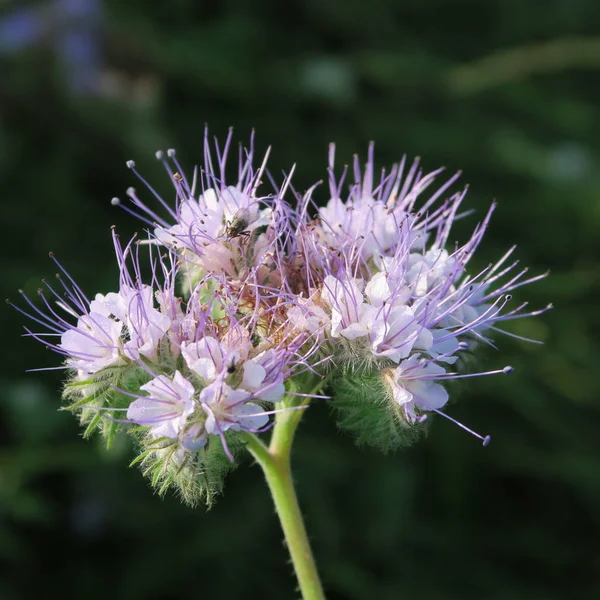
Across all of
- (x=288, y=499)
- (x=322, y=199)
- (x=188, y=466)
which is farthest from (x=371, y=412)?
(x=322, y=199)

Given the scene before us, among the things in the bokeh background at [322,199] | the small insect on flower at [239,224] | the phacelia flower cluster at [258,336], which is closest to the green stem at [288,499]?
the phacelia flower cluster at [258,336]

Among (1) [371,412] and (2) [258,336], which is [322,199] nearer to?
(2) [258,336]

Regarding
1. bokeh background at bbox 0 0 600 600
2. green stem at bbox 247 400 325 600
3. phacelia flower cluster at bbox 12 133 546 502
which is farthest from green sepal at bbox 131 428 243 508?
bokeh background at bbox 0 0 600 600

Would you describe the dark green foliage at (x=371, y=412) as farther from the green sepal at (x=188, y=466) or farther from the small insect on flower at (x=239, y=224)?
the small insect on flower at (x=239, y=224)

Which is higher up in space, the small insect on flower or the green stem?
the small insect on flower

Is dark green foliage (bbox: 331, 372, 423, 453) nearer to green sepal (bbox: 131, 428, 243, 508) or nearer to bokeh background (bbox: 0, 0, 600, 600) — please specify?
green sepal (bbox: 131, 428, 243, 508)

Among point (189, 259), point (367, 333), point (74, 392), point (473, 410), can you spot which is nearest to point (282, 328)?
point (367, 333)

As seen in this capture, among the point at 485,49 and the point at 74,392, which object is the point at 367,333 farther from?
the point at 485,49
